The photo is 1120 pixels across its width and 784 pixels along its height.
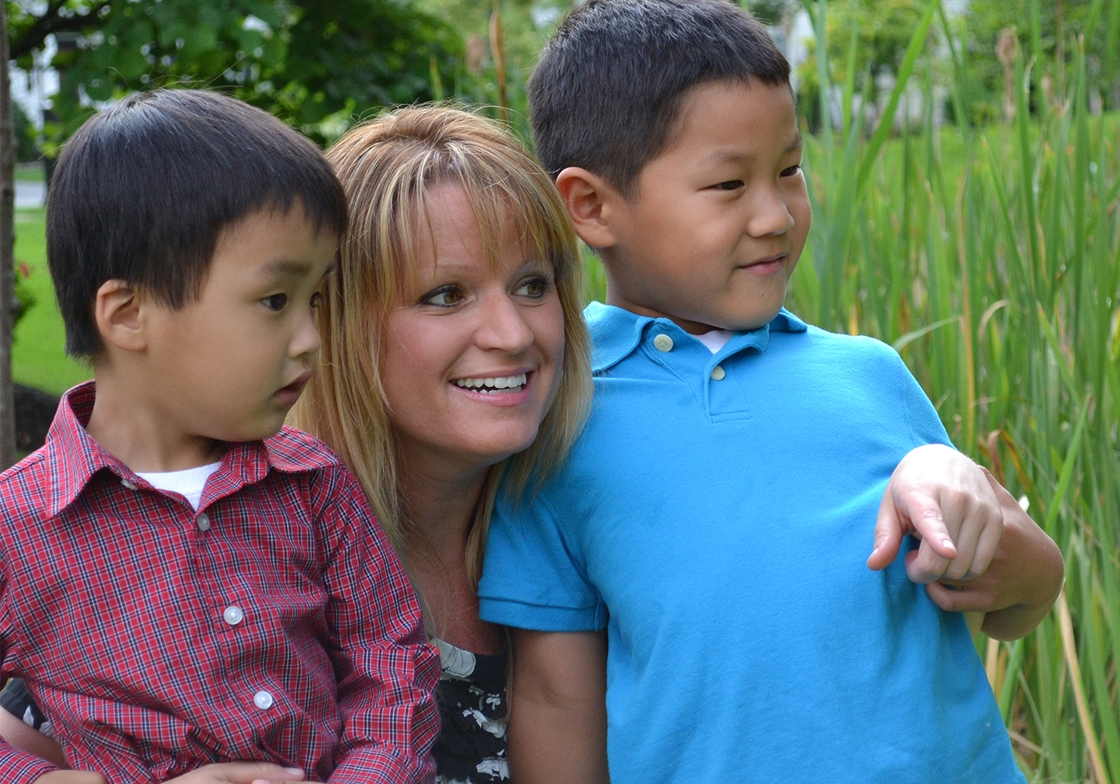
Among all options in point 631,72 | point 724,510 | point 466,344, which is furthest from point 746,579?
point 631,72

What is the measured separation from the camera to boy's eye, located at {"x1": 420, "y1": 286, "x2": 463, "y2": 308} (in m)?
1.41

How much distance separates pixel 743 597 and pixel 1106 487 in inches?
37.2

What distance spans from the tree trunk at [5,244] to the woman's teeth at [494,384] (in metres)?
0.68

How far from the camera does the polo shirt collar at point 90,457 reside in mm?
1191

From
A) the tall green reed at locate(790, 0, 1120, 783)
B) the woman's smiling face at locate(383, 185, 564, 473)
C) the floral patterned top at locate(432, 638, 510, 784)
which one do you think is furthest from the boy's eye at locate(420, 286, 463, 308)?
the tall green reed at locate(790, 0, 1120, 783)

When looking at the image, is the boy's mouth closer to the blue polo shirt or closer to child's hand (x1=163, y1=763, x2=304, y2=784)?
the blue polo shirt

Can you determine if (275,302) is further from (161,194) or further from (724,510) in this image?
(724,510)

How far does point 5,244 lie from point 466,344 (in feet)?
2.25

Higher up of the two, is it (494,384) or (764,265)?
(764,265)

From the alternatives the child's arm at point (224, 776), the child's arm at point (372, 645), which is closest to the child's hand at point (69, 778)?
the child's arm at point (224, 776)

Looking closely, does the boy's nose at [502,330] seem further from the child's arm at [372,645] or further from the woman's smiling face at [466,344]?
the child's arm at [372,645]

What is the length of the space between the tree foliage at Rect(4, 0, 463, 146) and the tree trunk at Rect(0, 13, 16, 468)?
1.32 m

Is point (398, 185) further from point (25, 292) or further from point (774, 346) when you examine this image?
point (25, 292)

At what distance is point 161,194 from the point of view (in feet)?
3.90
